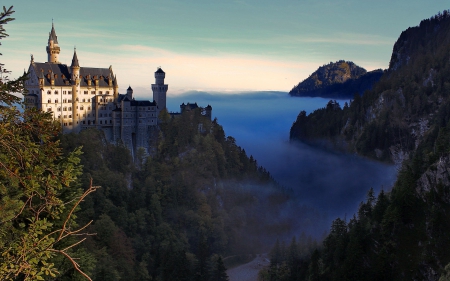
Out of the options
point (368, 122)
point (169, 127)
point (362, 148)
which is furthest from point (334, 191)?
point (169, 127)

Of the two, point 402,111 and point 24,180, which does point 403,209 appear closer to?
point 24,180

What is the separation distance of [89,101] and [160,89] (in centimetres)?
1436

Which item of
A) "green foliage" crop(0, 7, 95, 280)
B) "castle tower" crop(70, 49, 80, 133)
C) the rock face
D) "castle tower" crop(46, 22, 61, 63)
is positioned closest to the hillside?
the rock face

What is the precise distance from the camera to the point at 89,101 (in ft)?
246

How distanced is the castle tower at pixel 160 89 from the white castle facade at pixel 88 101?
1880 mm

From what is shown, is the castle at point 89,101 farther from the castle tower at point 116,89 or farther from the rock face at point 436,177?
the rock face at point 436,177

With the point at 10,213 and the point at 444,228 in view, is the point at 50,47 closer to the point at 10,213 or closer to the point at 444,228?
the point at 444,228

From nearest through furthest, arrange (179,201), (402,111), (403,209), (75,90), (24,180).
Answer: (24,180) → (403,209) → (75,90) → (179,201) → (402,111)

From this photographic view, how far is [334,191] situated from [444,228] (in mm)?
85487

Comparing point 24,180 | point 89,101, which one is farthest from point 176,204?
point 24,180

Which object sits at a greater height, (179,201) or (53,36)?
(53,36)

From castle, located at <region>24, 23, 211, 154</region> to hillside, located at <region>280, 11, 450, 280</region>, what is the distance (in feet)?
103

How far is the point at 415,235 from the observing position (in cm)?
4872

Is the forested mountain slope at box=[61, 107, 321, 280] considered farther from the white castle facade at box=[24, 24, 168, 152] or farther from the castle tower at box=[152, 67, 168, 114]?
the castle tower at box=[152, 67, 168, 114]
